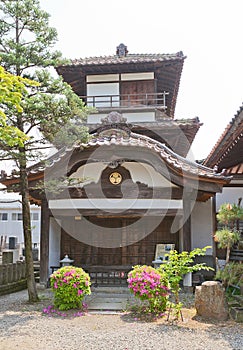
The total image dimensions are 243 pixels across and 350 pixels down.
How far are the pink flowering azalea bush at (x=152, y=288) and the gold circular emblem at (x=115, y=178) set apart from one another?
13.5ft

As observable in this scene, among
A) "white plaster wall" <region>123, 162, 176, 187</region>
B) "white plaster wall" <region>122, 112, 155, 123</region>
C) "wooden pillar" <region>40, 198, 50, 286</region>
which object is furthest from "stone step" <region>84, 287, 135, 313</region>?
"white plaster wall" <region>122, 112, 155, 123</region>

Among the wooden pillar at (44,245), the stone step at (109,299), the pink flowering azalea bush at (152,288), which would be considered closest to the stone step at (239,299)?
the pink flowering azalea bush at (152,288)

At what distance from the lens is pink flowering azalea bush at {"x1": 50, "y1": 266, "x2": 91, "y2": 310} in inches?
327

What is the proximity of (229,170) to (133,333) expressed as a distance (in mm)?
7358

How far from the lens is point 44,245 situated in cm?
1155

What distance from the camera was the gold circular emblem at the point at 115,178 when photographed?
1173 centimetres

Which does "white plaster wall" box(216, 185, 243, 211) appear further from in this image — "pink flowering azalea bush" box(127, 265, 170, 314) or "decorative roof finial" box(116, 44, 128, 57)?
"decorative roof finial" box(116, 44, 128, 57)

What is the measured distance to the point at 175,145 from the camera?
16.9 meters

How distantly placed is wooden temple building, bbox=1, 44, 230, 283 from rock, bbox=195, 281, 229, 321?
3.53m

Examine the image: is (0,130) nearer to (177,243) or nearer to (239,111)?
(239,111)

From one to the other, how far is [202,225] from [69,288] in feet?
21.6

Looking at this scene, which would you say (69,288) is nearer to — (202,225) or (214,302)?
(214,302)

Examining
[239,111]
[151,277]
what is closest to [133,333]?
[151,277]

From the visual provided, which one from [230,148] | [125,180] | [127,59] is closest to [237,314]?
[230,148]
